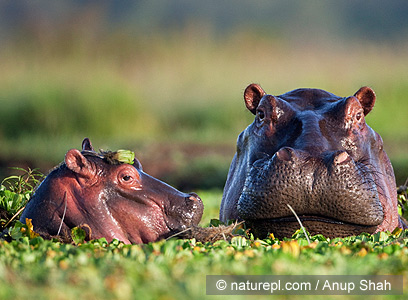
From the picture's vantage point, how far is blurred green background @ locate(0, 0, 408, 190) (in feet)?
62.1

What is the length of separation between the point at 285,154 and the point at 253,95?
130cm

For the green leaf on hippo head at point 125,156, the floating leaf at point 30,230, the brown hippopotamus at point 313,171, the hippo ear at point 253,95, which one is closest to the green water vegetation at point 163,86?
the hippo ear at point 253,95

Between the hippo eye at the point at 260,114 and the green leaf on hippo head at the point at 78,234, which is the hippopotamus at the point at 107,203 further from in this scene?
the hippo eye at the point at 260,114

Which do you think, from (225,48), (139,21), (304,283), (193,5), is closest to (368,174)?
(304,283)

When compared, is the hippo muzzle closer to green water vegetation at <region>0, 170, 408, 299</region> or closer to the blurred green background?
green water vegetation at <region>0, 170, 408, 299</region>

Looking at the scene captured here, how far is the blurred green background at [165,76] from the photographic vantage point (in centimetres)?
1892

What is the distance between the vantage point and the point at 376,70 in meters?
24.2

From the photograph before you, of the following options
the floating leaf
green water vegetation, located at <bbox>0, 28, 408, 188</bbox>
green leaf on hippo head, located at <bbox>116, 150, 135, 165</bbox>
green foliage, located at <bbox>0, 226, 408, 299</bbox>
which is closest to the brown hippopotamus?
green foliage, located at <bbox>0, 226, 408, 299</bbox>

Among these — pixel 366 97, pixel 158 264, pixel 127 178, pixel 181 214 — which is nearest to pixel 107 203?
pixel 127 178

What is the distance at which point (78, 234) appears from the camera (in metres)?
4.47

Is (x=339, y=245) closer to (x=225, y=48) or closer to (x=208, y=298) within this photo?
(x=208, y=298)

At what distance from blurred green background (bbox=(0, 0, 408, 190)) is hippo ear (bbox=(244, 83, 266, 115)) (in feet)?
32.0

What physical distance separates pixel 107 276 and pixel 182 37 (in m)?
23.9

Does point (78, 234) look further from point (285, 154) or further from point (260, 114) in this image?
point (260, 114)
